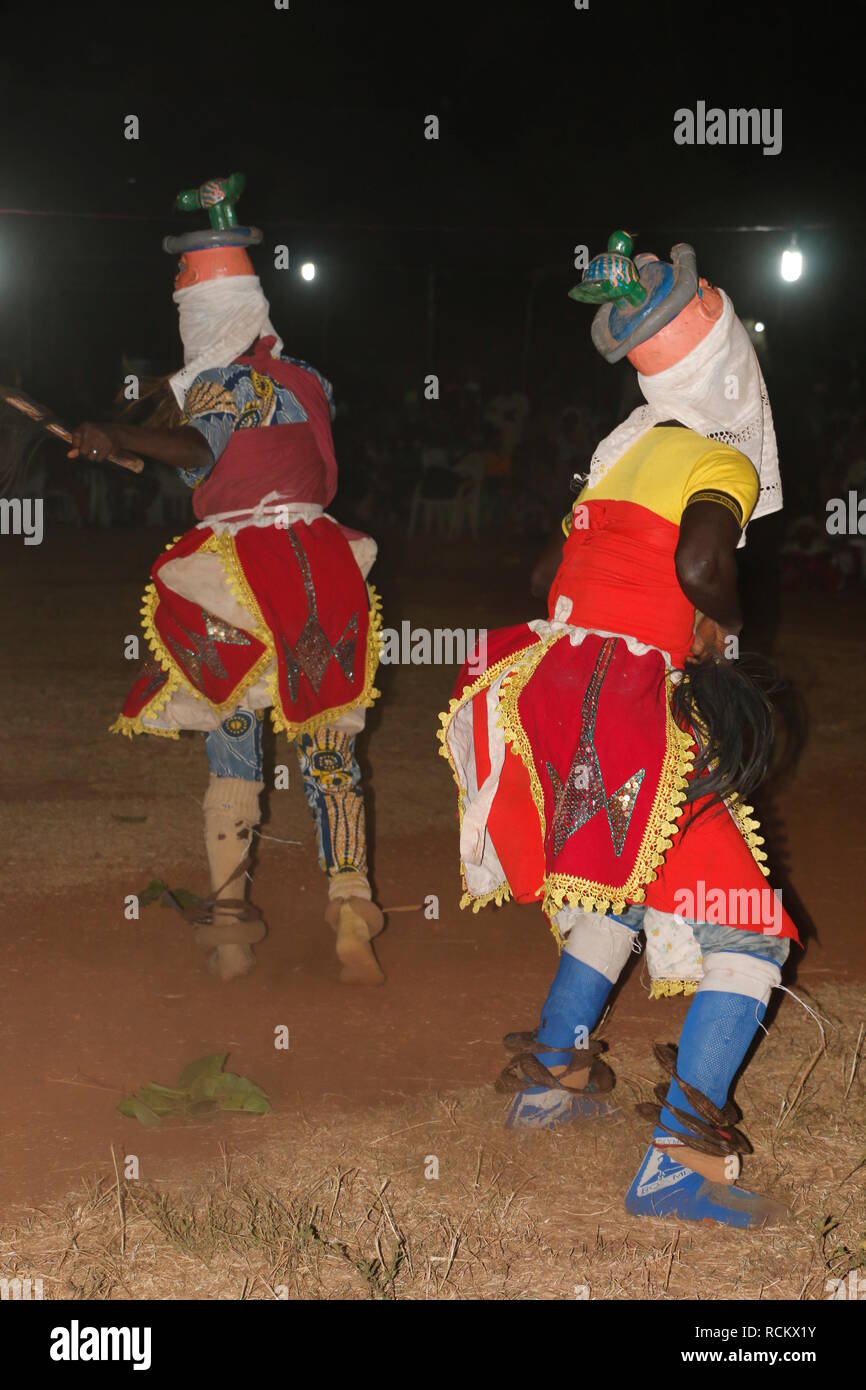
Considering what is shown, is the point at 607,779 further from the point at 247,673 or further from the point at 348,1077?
the point at 247,673

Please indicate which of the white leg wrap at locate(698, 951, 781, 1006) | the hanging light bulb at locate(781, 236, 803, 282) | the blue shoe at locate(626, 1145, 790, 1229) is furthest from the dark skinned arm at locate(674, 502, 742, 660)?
the hanging light bulb at locate(781, 236, 803, 282)

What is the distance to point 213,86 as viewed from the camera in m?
20.2

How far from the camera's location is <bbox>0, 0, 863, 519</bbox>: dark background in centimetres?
1859

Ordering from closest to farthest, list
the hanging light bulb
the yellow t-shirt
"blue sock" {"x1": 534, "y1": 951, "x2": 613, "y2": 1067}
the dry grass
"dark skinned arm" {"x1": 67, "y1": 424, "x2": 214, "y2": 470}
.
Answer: the dry grass < the yellow t-shirt < "blue sock" {"x1": 534, "y1": 951, "x2": 613, "y2": 1067} < "dark skinned arm" {"x1": 67, "y1": 424, "x2": 214, "y2": 470} < the hanging light bulb

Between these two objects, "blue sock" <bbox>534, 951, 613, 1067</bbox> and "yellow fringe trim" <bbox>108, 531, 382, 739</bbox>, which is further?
"yellow fringe trim" <bbox>108, 531, 382, 739</bbox>

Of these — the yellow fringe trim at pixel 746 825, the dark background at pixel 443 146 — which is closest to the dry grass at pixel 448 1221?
the yellow fringe trim at pixel 746 825

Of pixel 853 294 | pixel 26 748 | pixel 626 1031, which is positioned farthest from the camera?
pixel 853 294

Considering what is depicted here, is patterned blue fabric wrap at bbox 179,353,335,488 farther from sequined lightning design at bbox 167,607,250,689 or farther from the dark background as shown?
the dark background

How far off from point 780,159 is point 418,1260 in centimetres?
1843

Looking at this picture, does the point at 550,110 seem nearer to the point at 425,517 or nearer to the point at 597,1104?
the point at 425,517

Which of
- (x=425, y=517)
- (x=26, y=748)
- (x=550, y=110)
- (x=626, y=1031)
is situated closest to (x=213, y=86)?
(x=550, y=110)

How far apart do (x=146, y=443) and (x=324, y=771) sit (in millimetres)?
1072

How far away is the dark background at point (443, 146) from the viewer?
18.6 meters

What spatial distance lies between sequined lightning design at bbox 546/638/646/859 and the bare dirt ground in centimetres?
79
